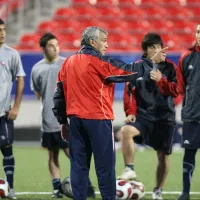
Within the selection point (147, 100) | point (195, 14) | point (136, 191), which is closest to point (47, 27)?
point (195, 14)

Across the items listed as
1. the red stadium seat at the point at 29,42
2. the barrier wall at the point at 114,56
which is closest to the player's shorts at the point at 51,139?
the barrier wall at the point at 114,56

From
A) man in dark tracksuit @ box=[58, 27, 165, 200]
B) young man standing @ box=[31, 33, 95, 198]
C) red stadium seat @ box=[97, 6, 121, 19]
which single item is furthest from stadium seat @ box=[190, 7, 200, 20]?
man in dark tracksuit @ box=[58, 27, 165, 200]

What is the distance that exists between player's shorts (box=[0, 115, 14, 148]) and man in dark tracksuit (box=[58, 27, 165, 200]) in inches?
68.7

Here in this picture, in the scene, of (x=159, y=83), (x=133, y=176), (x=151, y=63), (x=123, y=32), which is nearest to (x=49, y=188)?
(x=133, y=176)

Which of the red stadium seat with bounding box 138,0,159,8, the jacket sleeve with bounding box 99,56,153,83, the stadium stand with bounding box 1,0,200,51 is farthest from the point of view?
the red stadium seat with bounding box 138,0,159,8

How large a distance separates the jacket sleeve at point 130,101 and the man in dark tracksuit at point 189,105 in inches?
23.3

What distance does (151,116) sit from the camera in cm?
869

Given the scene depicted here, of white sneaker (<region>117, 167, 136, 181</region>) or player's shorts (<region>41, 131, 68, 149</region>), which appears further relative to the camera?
player's shorts (<region>41, 131, 68, 149</region>)

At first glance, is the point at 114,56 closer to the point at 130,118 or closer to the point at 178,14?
the point at 178,14

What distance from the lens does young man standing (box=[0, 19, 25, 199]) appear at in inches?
336

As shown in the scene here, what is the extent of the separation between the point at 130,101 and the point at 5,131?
1454mm

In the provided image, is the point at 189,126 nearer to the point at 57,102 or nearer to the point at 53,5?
the point at 57,102

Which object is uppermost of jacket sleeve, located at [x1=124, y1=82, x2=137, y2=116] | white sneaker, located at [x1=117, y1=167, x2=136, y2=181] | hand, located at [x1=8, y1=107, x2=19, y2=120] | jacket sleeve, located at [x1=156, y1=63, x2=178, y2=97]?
jacket sleeve, located at [x1=156, y1=63, x2=178, y2=97]

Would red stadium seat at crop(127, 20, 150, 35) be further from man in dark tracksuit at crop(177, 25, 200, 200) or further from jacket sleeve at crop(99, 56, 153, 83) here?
jacket sleeve at crop(99, 56, 153, 83)
